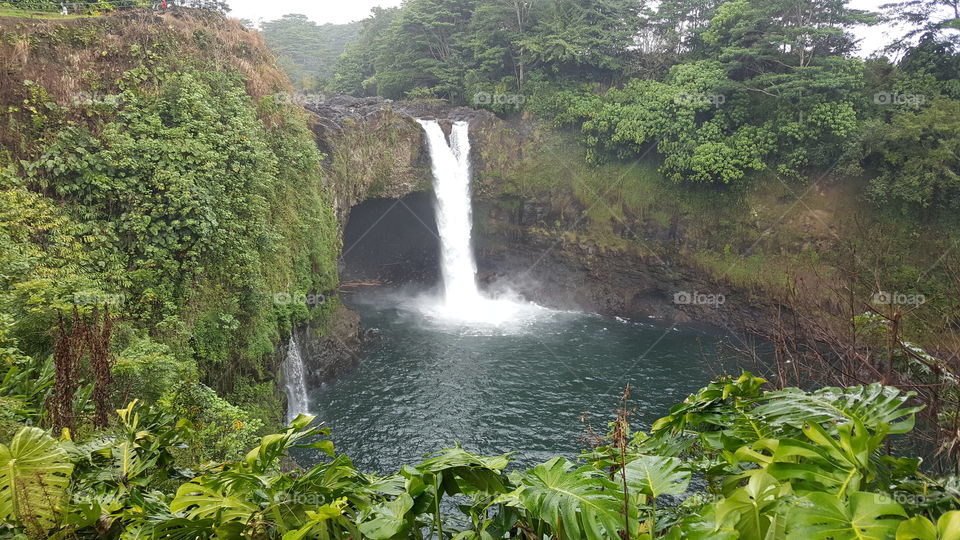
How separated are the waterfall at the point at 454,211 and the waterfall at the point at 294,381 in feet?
33.2

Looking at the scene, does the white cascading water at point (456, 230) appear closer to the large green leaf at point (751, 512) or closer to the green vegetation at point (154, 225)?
the green vegetation at point (154, 225)

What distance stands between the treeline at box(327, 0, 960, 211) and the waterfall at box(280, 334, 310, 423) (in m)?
15.9

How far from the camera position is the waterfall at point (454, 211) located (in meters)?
→ 23.1

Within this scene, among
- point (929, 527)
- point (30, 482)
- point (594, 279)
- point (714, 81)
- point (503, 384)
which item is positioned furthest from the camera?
point (594, 279)

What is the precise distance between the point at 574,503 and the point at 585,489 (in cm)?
10

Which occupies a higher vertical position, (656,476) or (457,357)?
(656,476)

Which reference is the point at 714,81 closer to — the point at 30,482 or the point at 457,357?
the point at 457,357

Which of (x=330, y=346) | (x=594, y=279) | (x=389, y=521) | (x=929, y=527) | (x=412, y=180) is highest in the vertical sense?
(x=412, y=180)

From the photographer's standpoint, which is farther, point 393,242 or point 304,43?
point 304,43

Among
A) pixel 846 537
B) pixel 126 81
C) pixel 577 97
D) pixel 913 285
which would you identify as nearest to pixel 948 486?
pixel 846 537

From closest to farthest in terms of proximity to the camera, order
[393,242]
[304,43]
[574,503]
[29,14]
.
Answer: [574,503], [29,14], [393,242], [304,43]

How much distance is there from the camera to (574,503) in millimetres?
1998

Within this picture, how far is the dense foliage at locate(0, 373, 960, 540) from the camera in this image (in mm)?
1701

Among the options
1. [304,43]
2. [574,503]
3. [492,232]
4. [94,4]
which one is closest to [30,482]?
[574,503]
